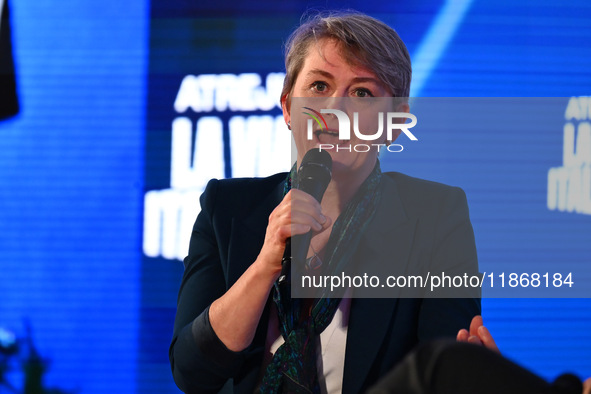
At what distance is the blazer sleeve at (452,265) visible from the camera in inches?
50.0

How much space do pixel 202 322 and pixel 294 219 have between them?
0.33m

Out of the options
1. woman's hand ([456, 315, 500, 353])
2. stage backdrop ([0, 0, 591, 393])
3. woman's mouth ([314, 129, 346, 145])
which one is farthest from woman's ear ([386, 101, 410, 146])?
stage backdrop ([0, 0, 591, 393])

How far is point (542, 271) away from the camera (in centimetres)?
133

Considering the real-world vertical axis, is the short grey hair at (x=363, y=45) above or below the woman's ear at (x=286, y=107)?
above

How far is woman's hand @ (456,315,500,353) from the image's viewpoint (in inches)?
40.8

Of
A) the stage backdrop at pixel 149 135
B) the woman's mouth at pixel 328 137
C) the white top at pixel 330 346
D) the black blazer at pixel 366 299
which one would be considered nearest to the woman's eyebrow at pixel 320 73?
the woman's mouth at pixel 328 137

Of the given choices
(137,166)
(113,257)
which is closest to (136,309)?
(113,257)

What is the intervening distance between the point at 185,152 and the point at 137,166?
0.27m

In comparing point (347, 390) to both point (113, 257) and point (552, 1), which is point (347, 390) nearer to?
point (113, 257)

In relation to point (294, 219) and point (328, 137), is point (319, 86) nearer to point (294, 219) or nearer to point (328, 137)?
point (328, 137)

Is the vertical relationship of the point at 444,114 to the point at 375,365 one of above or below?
above

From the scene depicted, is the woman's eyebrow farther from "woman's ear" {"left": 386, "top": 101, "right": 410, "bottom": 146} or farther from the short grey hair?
"woman's ear" {"left": 386, "top": 101, "right": 410, "bottom": 146}

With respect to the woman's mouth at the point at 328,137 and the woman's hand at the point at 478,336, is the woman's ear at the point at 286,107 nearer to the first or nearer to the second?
the woman's mouth at the point at 328,137

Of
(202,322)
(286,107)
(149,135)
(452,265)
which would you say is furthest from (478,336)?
(149,135)
